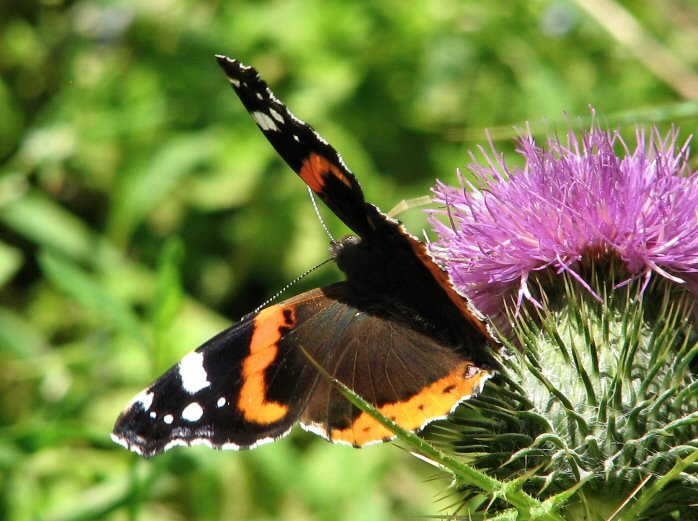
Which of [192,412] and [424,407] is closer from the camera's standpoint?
[424,407]

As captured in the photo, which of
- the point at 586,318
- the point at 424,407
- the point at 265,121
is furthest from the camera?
the point at 265,121

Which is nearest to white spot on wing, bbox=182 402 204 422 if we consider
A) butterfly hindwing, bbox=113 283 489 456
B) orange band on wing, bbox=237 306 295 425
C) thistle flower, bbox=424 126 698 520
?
butterfly hindwing, bbox=113 283 489 456

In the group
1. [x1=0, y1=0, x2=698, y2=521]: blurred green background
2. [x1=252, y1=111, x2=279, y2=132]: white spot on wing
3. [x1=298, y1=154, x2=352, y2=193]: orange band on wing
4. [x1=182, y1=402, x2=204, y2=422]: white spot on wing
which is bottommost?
[x1=182, y1=402, x2=204, y2=422]: white spot on wing

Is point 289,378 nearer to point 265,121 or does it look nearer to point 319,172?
point 319,172

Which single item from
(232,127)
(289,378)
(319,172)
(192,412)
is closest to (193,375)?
(192,412)

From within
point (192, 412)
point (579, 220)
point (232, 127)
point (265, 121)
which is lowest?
point (579, 220)

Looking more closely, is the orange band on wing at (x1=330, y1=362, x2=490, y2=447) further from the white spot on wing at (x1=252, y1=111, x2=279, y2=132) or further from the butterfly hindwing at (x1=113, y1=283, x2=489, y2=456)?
the white spot on wing at (x1=252, y1=111, x2=279, y2=132)

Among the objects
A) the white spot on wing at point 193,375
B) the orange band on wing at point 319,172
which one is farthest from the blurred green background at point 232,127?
the orange band on wing at point 319,172
